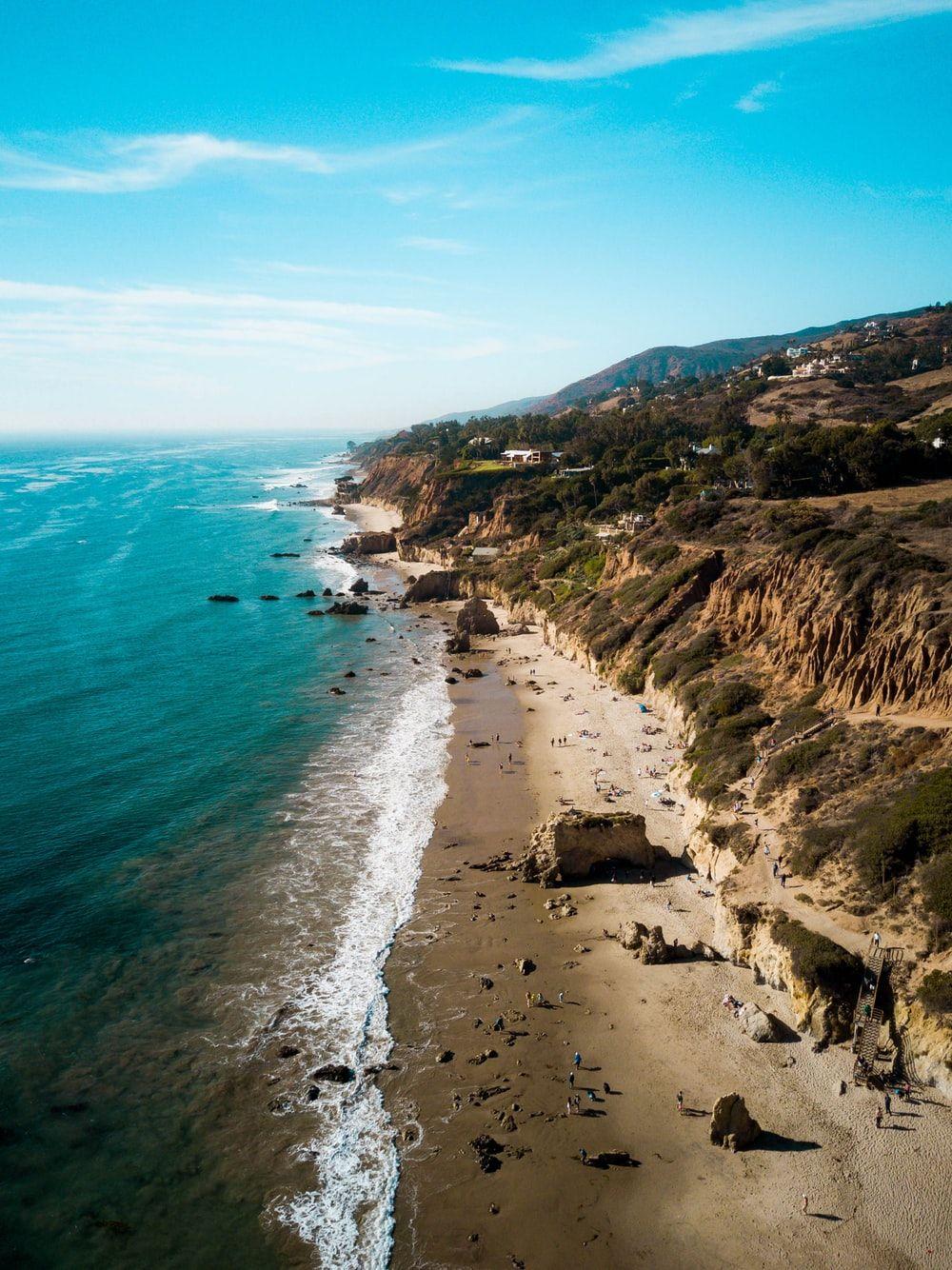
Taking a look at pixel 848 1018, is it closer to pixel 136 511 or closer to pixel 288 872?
pixel 288 872

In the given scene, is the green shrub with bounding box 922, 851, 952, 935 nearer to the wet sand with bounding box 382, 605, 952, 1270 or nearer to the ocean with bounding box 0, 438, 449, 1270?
the wet sand with bounding box 382, 605, 952, 1270

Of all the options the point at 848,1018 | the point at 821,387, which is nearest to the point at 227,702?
the point at 848,1018

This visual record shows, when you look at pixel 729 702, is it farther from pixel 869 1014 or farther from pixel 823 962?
pixel 869 1014

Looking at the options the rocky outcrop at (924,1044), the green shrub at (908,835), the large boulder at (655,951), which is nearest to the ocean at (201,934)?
the large boulder at (655,951)

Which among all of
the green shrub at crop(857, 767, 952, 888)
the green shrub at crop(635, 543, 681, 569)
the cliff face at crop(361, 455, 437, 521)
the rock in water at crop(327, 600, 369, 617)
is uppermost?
the cliff face at crop(361, 455, 437, 521)

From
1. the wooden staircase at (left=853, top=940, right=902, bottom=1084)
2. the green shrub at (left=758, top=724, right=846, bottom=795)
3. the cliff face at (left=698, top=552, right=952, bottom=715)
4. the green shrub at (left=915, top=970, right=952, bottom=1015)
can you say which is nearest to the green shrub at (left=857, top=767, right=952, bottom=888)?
the wooden staircase at (left=853, top=940, right=902, bottom=1084)

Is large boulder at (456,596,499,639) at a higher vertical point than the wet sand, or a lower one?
higher
